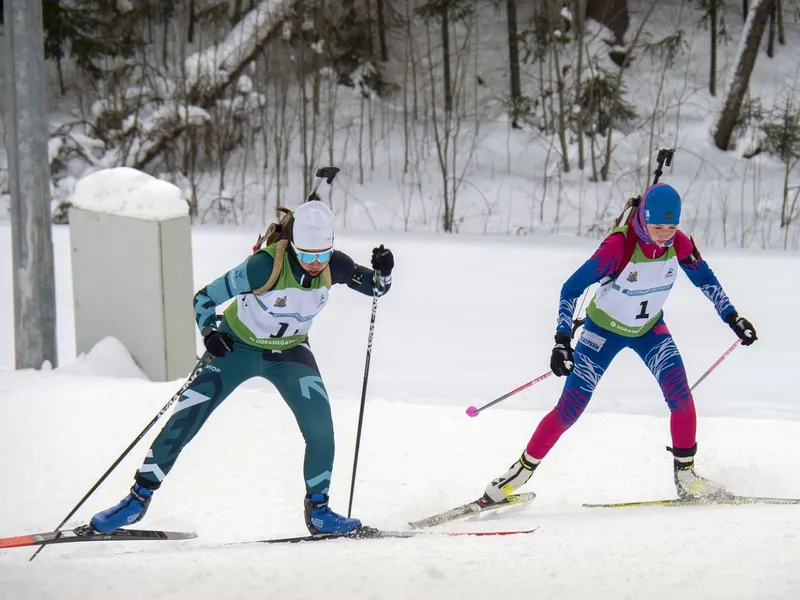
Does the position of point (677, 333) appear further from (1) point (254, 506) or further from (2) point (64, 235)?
(2) point (64, 235)

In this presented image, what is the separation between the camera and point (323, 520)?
5.05m

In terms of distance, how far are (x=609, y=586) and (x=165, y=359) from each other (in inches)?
173

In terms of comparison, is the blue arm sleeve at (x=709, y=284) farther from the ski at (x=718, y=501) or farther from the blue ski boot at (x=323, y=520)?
the blue ski boot at (x=323, y=520)

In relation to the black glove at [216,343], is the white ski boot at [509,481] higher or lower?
lower

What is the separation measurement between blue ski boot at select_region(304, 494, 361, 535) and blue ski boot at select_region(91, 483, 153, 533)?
0.75m

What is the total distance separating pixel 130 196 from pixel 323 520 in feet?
10.9

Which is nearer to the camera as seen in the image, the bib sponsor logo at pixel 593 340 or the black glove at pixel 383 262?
the black glove at pixel 383 262

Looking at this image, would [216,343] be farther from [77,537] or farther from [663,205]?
[663,205]

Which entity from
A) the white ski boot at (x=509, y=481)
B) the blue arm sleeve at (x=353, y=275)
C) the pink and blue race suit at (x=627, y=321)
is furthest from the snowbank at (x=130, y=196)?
the pink and blue race suit at (x=627, y=321)

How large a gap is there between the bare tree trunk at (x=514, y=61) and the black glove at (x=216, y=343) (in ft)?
38.2

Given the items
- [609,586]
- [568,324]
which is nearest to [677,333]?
[568,324]

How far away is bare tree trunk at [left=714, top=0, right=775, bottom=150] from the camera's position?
14.3 meters

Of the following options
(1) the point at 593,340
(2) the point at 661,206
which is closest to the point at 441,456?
(1) the point at 593,340

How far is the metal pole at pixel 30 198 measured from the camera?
7.52 meters
